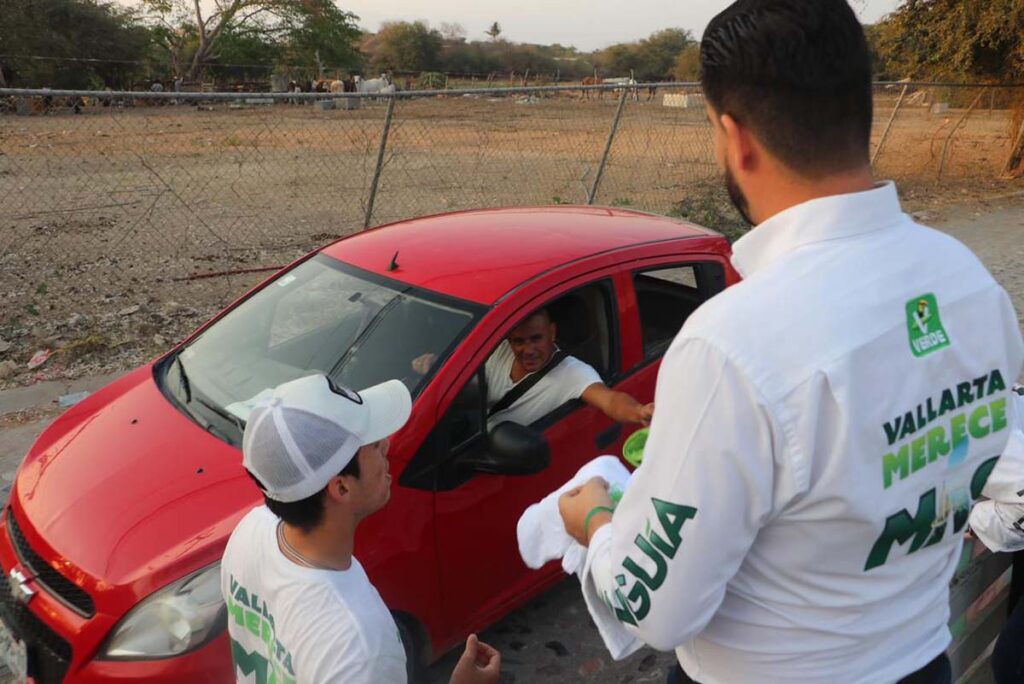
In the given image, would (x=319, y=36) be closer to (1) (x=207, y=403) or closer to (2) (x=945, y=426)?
(1) (x=207, y=403)

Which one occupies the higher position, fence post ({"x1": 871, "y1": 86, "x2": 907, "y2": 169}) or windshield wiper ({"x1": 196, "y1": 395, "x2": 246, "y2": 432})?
fence post ({"x1": 871, "y1": 86, "x2": 907, "y2": 169})

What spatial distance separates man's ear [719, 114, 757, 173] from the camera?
1152mm

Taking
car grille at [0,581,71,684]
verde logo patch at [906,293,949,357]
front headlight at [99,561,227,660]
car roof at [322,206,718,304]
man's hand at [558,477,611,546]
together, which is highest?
verde logo patch at [906,293,949,357]

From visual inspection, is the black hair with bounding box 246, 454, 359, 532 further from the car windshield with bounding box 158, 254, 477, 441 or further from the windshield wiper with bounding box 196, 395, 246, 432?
the windshield wiper with bounding box 196, 395, 246, 432

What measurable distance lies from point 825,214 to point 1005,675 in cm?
178

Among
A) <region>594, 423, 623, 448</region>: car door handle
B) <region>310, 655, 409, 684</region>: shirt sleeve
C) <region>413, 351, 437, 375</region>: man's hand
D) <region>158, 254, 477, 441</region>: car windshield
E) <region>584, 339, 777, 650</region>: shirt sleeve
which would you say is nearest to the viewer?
<region>584, 339, 777, 650</region>: shirt sleeve

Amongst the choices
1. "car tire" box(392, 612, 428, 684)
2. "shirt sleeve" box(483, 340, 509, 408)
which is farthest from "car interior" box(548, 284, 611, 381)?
"car tire" box(392, 612, 428, 684)

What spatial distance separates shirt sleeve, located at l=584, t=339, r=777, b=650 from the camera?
1005mm

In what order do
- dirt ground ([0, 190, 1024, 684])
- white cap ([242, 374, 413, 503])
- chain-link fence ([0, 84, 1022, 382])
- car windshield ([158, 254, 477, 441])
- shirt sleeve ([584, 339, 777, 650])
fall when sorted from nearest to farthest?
1. shirt sleeve ([584, 339, 777, 650])
2. white cap ([242, 374, 413, 503])
3. car windshield ([158, 254, 477, 441])
4. dirt ground ([0, 190, 1024, 684])
5. chain-link fence ([0, 84, 1022, 382])

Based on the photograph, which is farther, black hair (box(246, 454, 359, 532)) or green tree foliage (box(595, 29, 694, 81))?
green tree foliage (box(595, 29, 694, 81))

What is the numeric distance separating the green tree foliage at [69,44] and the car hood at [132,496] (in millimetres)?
35115

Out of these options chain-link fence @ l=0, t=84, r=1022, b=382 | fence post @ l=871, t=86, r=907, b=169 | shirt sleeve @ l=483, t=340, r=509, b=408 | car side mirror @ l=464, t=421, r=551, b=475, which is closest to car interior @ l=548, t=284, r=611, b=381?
shirt sleeve @ l=483, t=340, r=509, b=408

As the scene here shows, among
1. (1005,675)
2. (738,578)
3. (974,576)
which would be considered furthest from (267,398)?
(1005,675)

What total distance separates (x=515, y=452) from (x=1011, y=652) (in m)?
1.52
